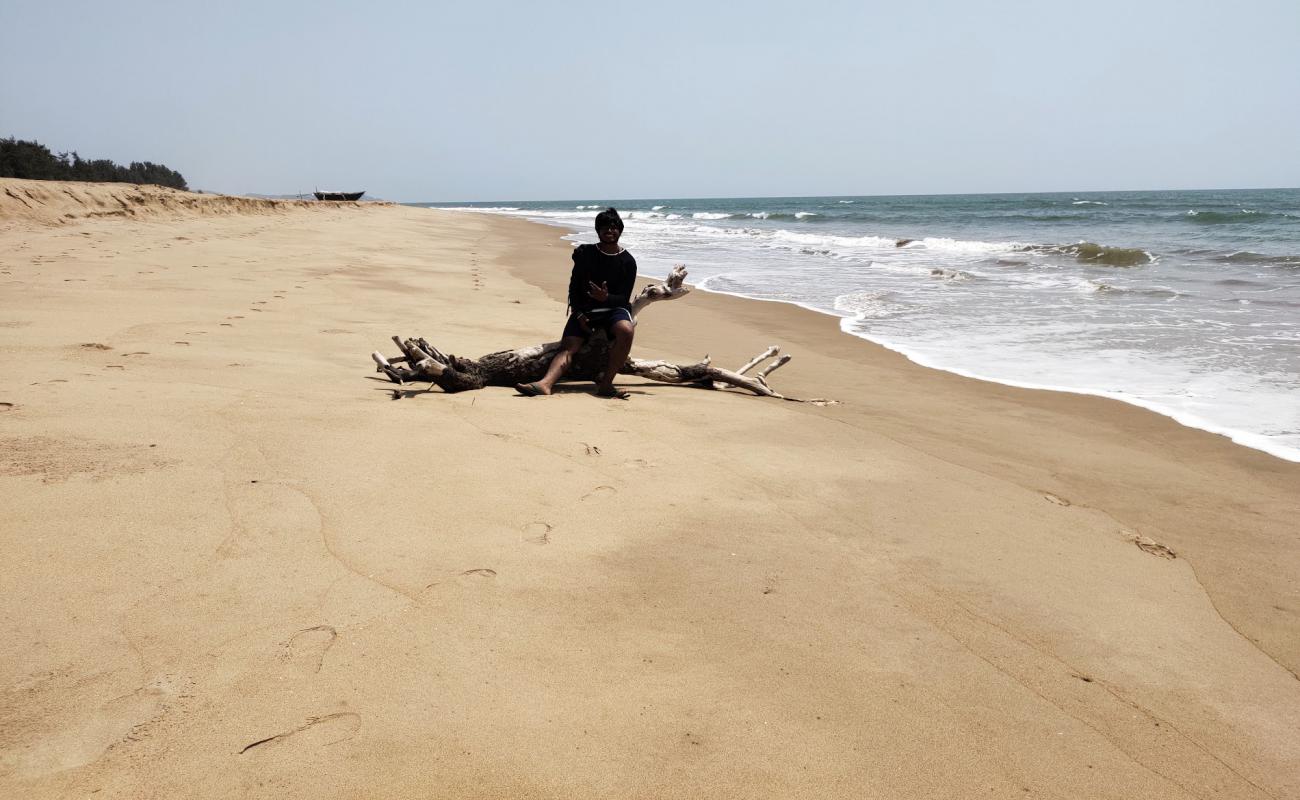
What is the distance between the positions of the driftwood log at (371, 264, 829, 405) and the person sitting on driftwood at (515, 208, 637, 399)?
0.09 m

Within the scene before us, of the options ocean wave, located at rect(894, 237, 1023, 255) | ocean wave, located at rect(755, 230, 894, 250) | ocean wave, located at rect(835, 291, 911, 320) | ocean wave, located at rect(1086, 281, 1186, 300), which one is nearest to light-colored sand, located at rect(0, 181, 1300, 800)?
ocean wave, located at rect(835, 291, 911, 320)

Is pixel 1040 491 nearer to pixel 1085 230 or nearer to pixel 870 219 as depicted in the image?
pixel 1085 230

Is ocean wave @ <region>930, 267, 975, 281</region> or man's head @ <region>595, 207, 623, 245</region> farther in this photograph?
ocean wave @ <region>930, 267, 975, 281</region>

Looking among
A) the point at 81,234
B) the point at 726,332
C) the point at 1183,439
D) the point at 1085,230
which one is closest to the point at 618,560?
the point at 1183,439

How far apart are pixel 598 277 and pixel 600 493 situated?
2.58 meters

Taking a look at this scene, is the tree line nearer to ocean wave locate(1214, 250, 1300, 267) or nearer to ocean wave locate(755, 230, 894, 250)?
ocean wave locate(755, 230, 894, 250)

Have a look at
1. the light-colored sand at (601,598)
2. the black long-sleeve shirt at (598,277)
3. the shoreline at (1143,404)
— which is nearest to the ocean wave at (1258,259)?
the shoreline at (1143,404)

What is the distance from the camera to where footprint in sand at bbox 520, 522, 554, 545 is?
2.84 meters

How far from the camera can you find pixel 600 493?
131 inches

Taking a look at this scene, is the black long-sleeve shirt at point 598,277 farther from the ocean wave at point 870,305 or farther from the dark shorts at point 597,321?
the ocean wave at point 870,305

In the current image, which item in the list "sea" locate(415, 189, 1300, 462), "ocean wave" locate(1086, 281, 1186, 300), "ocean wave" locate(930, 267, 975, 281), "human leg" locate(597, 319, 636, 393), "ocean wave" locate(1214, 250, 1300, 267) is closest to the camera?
"human leg" locate(597, 319, 636, 393)

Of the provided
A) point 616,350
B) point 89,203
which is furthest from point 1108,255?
point 89,203

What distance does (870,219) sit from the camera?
42594 mm

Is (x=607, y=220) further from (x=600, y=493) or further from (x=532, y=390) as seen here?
(x=600, y=493)
